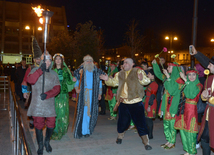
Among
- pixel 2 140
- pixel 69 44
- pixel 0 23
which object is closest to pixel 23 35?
pixel 0 23

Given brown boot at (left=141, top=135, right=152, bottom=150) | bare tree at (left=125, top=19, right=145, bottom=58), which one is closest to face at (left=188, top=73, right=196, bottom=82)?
brown boot at (left=141, top=135, right=152, bottom=150)


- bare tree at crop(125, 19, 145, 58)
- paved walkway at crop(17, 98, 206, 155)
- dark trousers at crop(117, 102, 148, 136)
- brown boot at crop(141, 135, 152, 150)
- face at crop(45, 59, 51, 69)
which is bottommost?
paved walkway at crop(17, 98, 206, 155)

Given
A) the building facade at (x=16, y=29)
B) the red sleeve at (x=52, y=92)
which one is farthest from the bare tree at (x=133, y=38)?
the red sleeve at (x=52, y=92)

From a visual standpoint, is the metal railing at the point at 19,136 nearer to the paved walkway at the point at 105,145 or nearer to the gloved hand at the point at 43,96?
the gloved hand at the point at 43,96

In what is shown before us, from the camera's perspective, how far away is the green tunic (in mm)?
5234

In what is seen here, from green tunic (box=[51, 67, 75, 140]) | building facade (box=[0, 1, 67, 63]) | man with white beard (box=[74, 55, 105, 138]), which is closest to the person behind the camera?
green tunic (box=[51, 67, 75, 140])

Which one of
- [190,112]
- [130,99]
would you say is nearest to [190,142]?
[190,112]

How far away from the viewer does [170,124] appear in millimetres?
4637

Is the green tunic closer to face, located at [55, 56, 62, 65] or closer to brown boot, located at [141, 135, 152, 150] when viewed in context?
face, located at [55, 56, 62, 65]

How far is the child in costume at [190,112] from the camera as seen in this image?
4.08 meters

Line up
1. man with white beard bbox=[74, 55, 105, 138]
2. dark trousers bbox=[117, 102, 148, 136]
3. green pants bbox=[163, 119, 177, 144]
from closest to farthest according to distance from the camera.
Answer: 1. green pants bbox=[163, 119, 177, 144]
2. dark trousers bbox=[117, 102, 148, 136]
3. man with white beard bbox=[74, 55, 105, 138]

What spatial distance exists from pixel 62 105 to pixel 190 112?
296 cm

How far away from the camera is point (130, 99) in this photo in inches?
188

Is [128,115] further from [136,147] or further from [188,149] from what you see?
[188,149]
